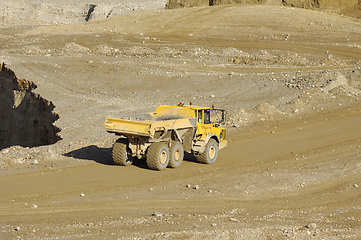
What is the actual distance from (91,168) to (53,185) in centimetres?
201

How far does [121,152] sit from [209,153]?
3.36 meters

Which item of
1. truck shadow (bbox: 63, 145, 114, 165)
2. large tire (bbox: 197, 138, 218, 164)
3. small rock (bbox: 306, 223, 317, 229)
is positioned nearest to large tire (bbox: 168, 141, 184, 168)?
large tire (bbox: 197, 138, 218, 164)

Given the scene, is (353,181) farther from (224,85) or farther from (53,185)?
(224,85)

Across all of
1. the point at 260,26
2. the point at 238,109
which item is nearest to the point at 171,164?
the point at 238,109

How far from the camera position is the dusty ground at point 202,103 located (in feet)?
34.8

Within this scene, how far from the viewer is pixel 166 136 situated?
1438 cm

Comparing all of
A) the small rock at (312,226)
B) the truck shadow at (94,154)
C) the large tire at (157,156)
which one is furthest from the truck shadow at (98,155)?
the small rock at (312,226)

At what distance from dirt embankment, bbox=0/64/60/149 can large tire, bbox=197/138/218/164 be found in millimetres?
10504

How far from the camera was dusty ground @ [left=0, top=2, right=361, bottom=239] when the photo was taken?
10594mm

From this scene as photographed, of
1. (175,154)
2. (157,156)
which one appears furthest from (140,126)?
(175,154)

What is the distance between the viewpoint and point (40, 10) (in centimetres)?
6022

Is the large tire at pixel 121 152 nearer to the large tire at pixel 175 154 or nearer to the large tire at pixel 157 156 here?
the large tire at pixel 157 156

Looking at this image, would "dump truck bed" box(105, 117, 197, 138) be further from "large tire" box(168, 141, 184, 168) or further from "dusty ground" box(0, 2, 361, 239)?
"dusty ground" box(0, 2, 361, 239)

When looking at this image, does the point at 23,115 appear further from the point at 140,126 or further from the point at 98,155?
the point at 140,126
